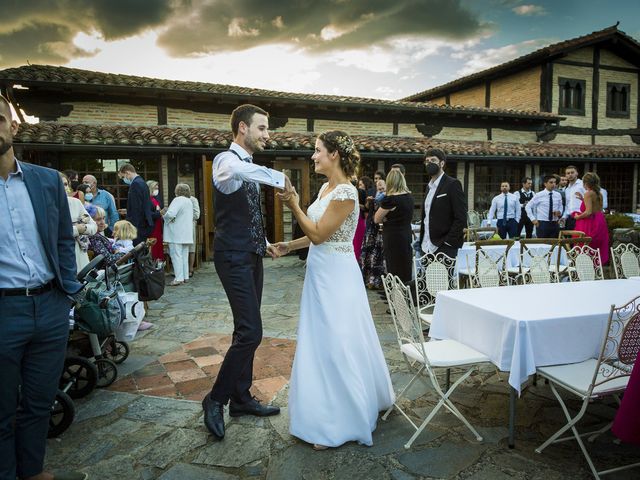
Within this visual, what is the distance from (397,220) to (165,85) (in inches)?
311

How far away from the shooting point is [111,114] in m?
10.8

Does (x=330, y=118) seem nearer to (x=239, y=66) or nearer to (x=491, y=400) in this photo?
(x=239, y=66)

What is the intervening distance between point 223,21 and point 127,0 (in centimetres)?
234

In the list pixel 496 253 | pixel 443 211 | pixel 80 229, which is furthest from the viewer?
pixel 496 253

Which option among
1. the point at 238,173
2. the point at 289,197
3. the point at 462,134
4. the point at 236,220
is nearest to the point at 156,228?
the point at 236,220

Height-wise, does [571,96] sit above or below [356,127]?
above

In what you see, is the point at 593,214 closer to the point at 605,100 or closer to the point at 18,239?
the point at 18,239

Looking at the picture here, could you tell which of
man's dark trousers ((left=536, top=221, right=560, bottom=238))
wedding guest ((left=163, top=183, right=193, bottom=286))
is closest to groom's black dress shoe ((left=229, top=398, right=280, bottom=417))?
wedding guest ((left=163, top=183, right=193, bottom=286))

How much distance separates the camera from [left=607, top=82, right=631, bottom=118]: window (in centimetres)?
1780

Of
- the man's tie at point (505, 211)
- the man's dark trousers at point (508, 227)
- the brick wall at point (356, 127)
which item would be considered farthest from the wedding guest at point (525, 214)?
the brick wall at point (356, 127)

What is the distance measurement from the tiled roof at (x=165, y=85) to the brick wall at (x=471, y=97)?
16.0 ft

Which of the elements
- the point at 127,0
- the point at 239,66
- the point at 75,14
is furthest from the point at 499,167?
the point at 75,14

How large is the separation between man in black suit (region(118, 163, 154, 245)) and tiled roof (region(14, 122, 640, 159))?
242 cm

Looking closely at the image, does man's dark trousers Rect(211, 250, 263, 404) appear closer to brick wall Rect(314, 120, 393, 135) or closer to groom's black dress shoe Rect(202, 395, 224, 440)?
groom's black dress shoe Rect(202, 395, 224, 440)
